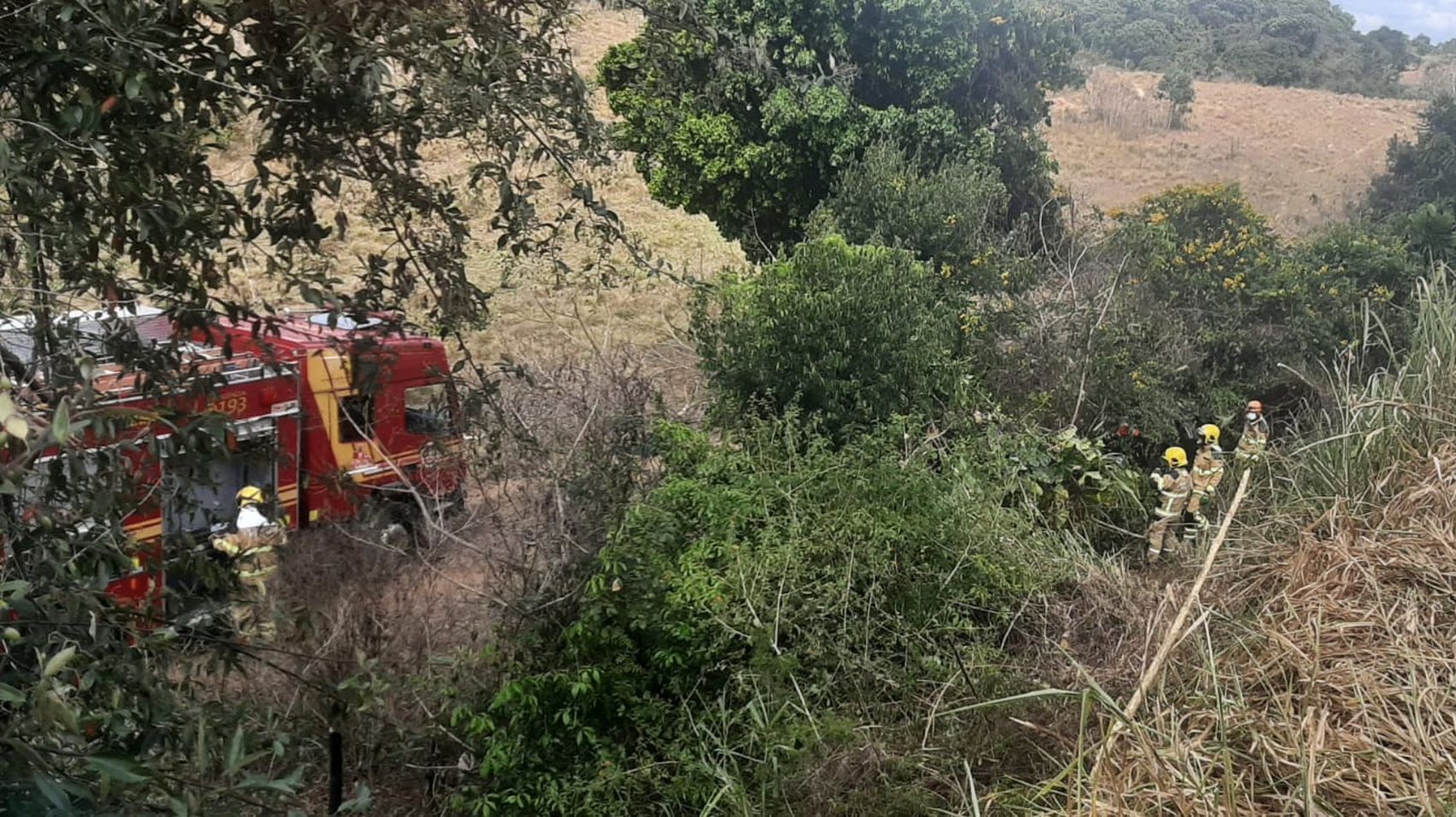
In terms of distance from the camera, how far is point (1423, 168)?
18297 millimetres

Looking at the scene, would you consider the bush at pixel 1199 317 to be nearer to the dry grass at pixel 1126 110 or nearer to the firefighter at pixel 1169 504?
the firefighter at pixel 1169 504

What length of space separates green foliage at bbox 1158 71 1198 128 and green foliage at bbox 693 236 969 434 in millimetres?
25792

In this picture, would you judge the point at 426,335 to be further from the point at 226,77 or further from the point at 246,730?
the point at 246,730

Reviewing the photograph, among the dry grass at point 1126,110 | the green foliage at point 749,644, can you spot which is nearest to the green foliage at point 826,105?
the green foliage at point 749,644

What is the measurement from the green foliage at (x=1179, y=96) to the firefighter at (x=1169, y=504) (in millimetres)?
24434

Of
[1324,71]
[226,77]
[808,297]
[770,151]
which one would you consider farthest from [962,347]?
[1324,71]

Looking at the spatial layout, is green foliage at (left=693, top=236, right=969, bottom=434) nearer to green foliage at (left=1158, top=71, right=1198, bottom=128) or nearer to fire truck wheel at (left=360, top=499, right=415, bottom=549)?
fire truck wheel at (left=360, top=499, right=415, bottom=549)

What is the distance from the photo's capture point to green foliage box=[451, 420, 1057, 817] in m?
3.88

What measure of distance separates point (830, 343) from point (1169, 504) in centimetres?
266

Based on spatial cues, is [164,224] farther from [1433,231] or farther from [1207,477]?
[1433,231]

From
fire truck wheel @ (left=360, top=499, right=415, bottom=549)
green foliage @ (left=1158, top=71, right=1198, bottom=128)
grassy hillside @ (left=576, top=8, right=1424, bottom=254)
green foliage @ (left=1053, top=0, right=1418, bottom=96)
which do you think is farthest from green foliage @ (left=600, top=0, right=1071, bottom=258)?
green foliage @ (left=1053, top=0, right=1418, bottom=96)

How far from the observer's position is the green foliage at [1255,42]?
3566 centimetres

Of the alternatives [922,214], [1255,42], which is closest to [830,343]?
[922,214]

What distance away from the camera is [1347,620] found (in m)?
2.07
